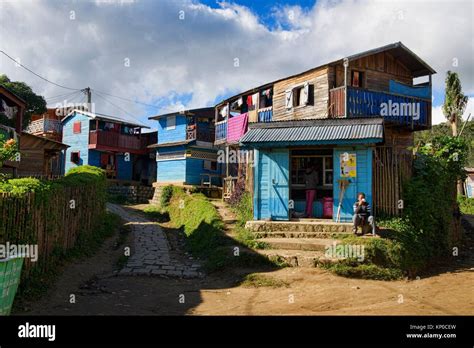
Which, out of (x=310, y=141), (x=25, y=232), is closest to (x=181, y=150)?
(x=310, y=141)

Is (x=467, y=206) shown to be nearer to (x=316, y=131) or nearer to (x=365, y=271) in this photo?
(x=316, y=131)

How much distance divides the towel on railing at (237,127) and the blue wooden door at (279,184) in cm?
926

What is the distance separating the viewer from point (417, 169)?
1523cm

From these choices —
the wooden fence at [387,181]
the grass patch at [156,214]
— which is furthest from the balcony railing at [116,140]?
the wooden fence at [387,181]

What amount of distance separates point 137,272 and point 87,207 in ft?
13.6

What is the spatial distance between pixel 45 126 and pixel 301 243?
3031 cm

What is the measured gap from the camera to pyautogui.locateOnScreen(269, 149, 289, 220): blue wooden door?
13.2 m

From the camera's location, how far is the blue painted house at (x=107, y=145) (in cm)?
3180

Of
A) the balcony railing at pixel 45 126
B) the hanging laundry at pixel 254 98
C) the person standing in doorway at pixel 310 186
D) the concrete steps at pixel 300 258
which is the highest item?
the balcony railing at pixel 45 126

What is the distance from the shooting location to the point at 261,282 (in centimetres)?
940

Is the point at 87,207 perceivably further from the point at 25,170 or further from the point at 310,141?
the point at 25,170

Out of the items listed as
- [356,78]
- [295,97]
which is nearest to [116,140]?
[295,97]

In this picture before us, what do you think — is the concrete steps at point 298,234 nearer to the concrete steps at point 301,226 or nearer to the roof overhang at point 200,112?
the concrete steps at point 301,226
